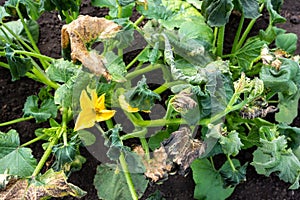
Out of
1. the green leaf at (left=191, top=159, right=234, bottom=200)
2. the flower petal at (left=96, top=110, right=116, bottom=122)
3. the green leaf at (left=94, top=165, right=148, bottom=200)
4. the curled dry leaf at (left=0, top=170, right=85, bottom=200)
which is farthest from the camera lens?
the green leaf at (left=191, top=159, right=234, bottom=200)

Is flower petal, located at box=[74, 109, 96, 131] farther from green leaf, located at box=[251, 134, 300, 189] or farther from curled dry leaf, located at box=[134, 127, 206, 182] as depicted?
green leaf, located at box=[251, 134, 300, 189]

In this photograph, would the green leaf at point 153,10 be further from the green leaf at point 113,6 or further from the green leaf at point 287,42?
the green leaf at point 287,42

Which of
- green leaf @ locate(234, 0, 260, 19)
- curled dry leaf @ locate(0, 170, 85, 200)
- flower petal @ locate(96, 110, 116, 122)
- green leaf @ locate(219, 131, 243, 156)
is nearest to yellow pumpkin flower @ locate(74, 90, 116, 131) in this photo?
flower petal @ locate(96, 110, 116, 122)

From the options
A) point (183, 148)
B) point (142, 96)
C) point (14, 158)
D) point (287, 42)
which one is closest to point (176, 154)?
point (183, 148)

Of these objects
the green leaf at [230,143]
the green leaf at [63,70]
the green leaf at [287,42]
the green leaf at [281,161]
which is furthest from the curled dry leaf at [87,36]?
the green leaf at [287,42]

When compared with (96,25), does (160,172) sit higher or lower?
lower

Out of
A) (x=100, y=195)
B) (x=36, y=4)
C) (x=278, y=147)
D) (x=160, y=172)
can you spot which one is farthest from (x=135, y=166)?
(x=36, y=4)

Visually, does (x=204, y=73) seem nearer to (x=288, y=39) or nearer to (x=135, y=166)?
(x=135, y=166)
